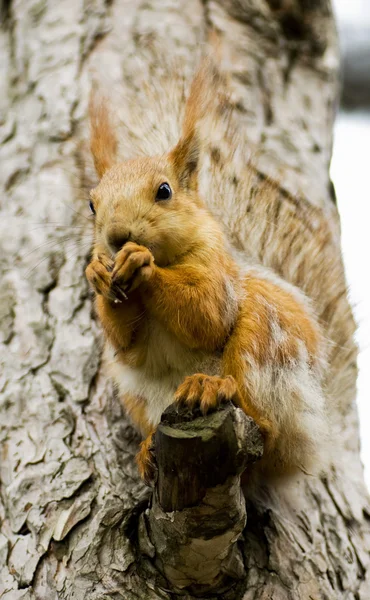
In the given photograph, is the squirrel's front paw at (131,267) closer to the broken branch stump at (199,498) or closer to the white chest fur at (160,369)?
the white chest fur at (160,369)

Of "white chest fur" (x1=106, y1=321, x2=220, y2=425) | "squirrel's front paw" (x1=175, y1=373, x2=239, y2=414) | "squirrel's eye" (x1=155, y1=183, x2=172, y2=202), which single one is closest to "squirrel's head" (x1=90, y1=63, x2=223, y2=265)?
"squirrel's eye" (x1=155, y1=183, x2=172, y2=202)

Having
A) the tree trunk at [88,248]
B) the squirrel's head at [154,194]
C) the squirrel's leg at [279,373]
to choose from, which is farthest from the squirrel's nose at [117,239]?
the tree trunk at [88,248]

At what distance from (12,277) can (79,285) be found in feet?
0.62

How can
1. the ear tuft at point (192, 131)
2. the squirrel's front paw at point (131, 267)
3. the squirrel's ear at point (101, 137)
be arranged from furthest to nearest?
the squirrel's ear at point (101, 137), the ear tuft at point (192, 131), the squirrel's front paw at point (131, 267)

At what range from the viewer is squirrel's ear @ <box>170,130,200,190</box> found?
5.74 ft

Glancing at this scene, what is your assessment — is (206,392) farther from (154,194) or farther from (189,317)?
(154,194)

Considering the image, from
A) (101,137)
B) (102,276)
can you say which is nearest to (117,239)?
(102,276)

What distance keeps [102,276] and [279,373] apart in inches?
17.1

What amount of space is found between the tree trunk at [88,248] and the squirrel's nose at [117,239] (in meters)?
0.47

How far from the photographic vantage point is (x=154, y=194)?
1.57 metres

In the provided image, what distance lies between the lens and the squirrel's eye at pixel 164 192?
1.59m

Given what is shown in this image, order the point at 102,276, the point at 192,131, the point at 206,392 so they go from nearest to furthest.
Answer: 1. the point at 206,392
2. the point at 102,276
3. the point at 192,131

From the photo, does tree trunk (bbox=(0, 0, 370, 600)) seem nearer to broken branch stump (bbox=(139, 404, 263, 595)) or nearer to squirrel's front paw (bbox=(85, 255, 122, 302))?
broken branch stump (bbox=(139, 404, 263, 595))

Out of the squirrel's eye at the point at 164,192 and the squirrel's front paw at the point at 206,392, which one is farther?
the squirrel's eye at the point at 164,192
